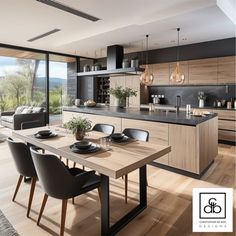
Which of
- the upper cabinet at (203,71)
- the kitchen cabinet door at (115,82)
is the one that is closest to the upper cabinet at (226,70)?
the upper cabinet at (203,71)

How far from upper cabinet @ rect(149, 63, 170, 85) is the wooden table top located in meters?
4.16

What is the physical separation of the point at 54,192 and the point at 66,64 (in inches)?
273

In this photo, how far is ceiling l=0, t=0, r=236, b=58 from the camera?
10.8 ft

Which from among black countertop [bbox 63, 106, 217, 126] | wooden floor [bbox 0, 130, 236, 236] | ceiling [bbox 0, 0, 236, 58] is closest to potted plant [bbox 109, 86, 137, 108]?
black countertop [bbox 63, 106, 217, 126]

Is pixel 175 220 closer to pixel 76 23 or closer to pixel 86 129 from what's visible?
pixel 86 129

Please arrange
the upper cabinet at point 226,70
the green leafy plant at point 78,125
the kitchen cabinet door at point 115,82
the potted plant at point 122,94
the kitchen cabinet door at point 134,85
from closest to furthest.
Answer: the green leafy plant at point 78,125 → the potted plant at point 122,94 → the upper cabinet at point 226,70 → the kitchen cabinet door at point 134,85 → the kitchen cabinet door at point 115,82

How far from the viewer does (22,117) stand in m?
5.86

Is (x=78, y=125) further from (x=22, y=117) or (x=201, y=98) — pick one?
(x=201, y=98)

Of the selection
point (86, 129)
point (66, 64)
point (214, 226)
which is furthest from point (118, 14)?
point (66, 64)

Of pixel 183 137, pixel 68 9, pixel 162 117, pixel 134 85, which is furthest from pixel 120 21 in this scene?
pixel 134 85

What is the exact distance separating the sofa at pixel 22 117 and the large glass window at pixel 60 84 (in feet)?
3.43

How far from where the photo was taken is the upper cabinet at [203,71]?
17.5 ft

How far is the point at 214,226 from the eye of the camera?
7.02 feet

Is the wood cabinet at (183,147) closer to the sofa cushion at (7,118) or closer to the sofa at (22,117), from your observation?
the sofa at (22,117)
